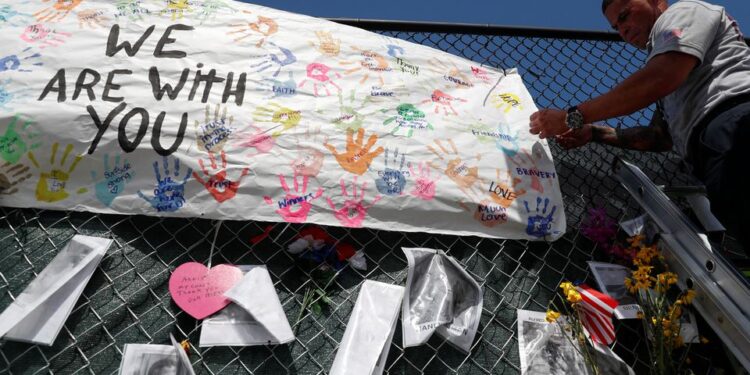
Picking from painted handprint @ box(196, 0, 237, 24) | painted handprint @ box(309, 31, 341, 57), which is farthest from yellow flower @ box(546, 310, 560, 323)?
painted handprint @ box(196, 0, 237, 24)

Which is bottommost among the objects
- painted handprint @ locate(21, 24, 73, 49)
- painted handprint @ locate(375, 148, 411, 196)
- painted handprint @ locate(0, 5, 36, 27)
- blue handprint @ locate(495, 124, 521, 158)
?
painted handprint @ locate(375, 148, 411, 196)

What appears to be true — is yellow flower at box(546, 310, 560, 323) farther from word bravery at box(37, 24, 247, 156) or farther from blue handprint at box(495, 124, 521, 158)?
word bravery at box(37, 24, 247, 156)

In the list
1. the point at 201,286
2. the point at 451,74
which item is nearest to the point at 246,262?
the point at 201,286

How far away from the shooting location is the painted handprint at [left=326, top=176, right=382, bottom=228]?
175 centimetres

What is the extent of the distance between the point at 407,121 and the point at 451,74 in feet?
1.45

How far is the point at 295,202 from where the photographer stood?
1.74 meters

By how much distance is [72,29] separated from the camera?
1.96 meters

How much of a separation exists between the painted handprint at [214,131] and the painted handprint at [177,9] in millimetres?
540

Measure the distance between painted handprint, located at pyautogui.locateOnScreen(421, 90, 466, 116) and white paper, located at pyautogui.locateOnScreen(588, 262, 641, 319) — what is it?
84cm

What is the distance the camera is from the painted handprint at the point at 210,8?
7.00 feet

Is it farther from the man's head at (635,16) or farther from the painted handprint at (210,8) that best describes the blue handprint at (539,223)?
the painted handprint at (210,8)

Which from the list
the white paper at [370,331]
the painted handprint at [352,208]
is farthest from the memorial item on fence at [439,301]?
the painted handprint at [352,208]

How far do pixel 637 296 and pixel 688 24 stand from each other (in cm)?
95

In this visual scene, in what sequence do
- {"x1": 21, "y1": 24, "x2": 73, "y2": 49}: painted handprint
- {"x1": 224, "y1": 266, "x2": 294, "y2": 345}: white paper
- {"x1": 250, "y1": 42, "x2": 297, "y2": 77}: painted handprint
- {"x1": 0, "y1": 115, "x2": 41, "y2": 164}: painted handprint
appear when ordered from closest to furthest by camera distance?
1. {"x1": 224, "y1": 266, "x2": 294, "y2": 345}: white paper
2. {"x1": 0, "y1": 115, "x2": 41, "y2": 164}: painted handprint
3. {"x1": 21, "y1": 24, "x2": 73, "y2": 49}: painted handprint
4. {"x1": 250, "y1": 42, "x2": 297, "y2": 77}: painted handprint
